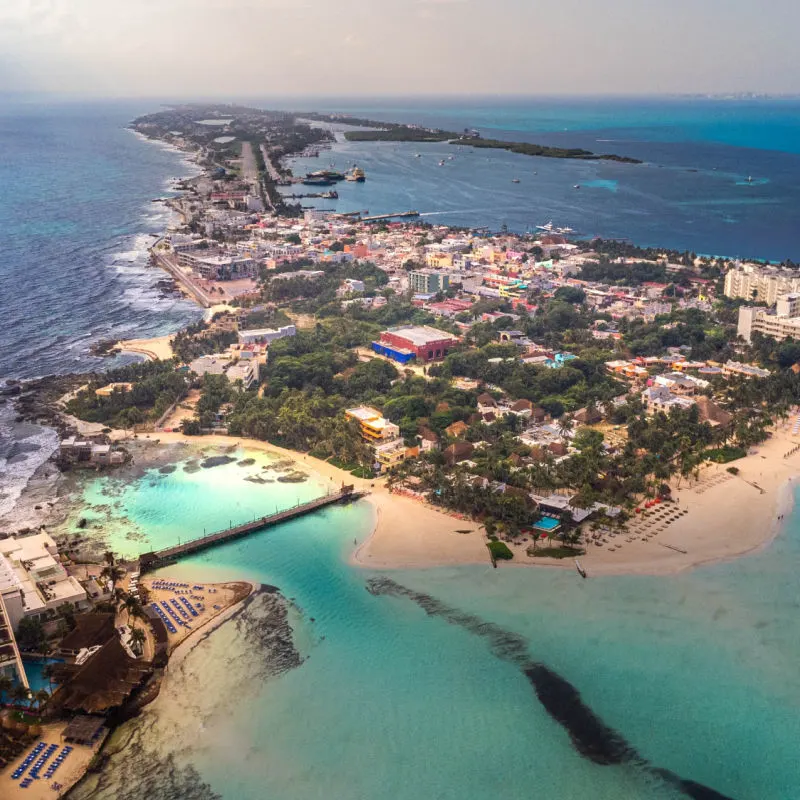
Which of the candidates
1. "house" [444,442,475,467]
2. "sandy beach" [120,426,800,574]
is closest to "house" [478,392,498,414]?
"house" [444,442,475,467]

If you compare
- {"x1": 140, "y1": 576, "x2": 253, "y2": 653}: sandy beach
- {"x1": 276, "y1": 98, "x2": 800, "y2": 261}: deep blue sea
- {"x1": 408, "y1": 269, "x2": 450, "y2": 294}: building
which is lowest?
{"x1": 140, "y1": 576, "x2": 253, "y2": 653}: sandy beach

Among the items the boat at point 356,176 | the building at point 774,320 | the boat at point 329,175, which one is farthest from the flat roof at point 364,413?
the boat at point 356,176

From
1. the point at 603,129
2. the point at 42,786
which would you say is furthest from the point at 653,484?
the point at 603,129

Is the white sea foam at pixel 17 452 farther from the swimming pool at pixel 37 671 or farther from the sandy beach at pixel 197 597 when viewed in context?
the swimming pool at pixel 37 671

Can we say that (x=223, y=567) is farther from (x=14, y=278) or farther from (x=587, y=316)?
(x=14, y=278)

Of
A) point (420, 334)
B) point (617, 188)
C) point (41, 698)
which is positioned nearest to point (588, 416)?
point (420, 334)

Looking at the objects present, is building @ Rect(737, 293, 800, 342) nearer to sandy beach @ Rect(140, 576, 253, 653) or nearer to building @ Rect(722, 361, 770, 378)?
building @ Rect(722, 361, 770, 378)

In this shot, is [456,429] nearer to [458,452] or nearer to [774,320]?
[458,452]
